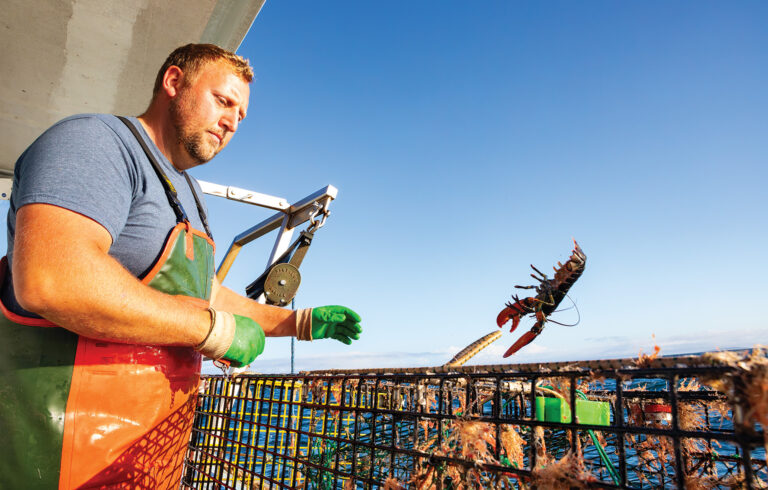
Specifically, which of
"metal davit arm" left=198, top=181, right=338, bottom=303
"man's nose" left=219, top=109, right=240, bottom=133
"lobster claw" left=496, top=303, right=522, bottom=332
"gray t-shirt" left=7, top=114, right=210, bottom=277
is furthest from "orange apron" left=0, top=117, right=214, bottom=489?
"metal davit arm" left=198, top=181, right=338, bottom=303

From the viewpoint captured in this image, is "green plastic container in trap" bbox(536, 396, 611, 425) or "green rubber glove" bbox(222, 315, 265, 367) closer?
"green plastic container in trap" bbox(536, 396, 611, 425)

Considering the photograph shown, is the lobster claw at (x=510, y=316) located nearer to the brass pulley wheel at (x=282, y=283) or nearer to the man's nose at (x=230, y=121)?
the brass pulley wheel at (x=282, y=283)

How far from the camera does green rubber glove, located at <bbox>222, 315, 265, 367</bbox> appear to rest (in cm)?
151

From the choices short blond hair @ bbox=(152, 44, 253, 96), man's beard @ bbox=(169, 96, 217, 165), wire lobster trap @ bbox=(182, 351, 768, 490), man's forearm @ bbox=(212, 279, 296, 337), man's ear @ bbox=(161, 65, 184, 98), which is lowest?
wire lobster trap @ bbox=(182, 351, 768, 490)

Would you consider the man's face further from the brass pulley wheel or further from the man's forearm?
the brass pulley wheel

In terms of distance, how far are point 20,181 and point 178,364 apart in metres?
0.82

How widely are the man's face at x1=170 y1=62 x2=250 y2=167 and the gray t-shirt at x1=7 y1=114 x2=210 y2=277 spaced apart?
0.16 meters

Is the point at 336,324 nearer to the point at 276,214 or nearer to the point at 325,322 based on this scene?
the point at 325,322

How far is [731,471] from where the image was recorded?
1.63 metres

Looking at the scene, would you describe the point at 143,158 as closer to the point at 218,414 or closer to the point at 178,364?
the point at 178,364

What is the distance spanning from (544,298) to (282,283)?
338cm

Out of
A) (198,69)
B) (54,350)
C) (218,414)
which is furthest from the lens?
(218,414)

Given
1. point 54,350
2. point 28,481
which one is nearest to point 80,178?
point 54,350

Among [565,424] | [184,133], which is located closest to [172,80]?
[184,133]
